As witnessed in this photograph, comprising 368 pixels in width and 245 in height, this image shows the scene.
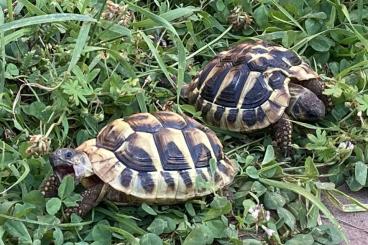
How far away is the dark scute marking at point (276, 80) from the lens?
3492 mm

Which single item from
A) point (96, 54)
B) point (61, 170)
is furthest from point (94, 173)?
point (96, 54)

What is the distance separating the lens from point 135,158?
2959mm

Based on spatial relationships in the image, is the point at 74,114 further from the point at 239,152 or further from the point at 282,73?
the point at 282,73

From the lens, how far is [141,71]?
3639 mm

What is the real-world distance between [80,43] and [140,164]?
570 mm

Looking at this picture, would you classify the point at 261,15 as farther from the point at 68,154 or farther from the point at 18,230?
the point at 18,230

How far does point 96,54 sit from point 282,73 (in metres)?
0.73

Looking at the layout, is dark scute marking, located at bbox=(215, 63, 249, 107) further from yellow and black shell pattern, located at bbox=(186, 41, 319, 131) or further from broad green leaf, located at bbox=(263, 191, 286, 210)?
broad green leaf, located at bbox=(263, 191, 286, 210)

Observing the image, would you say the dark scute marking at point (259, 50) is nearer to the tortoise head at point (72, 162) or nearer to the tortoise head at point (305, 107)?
the tortoise head at point (305, 107)

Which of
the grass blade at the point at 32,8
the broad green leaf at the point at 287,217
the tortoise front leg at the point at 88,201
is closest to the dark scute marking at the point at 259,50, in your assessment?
the broad green leaf at the point at 287,217

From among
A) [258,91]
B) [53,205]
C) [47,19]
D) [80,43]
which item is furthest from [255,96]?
[53,205]

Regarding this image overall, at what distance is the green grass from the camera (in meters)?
2.93

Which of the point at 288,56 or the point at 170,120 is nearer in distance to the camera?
the point at 170,120

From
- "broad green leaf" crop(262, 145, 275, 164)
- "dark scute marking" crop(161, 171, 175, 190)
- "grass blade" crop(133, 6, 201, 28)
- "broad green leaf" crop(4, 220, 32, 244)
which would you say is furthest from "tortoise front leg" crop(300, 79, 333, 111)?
"broad green leaf" crop(4, 220, 32, 244)
